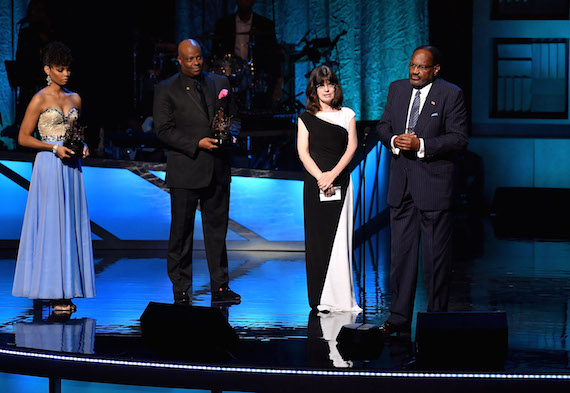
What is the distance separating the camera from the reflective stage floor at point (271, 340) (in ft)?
11.1

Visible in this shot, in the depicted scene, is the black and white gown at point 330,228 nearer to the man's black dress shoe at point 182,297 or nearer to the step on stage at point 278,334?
the step on stage at point 278,334

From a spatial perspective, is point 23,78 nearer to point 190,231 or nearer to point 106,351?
point 190,231

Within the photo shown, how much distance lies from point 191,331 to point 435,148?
1361 mm

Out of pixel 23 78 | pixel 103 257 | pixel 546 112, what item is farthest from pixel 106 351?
pixel 546 112

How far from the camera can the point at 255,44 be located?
8.55 meters

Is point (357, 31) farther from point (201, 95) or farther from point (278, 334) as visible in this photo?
point (278, 334)

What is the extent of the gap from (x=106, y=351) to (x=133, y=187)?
3.75 metres

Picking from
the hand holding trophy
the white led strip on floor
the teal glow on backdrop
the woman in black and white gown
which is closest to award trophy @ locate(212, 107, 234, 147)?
the hand holding trophy

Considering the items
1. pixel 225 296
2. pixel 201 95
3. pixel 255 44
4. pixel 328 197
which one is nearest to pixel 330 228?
pixel 328 197

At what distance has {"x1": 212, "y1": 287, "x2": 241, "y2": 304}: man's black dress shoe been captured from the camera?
5.04m

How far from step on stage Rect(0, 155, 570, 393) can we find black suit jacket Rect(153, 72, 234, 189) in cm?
73

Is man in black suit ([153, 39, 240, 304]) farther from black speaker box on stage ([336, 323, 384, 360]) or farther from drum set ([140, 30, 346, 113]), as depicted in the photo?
drum set ([140, 30, 346, 113])

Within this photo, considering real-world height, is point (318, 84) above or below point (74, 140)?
above

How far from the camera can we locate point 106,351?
3752mm
